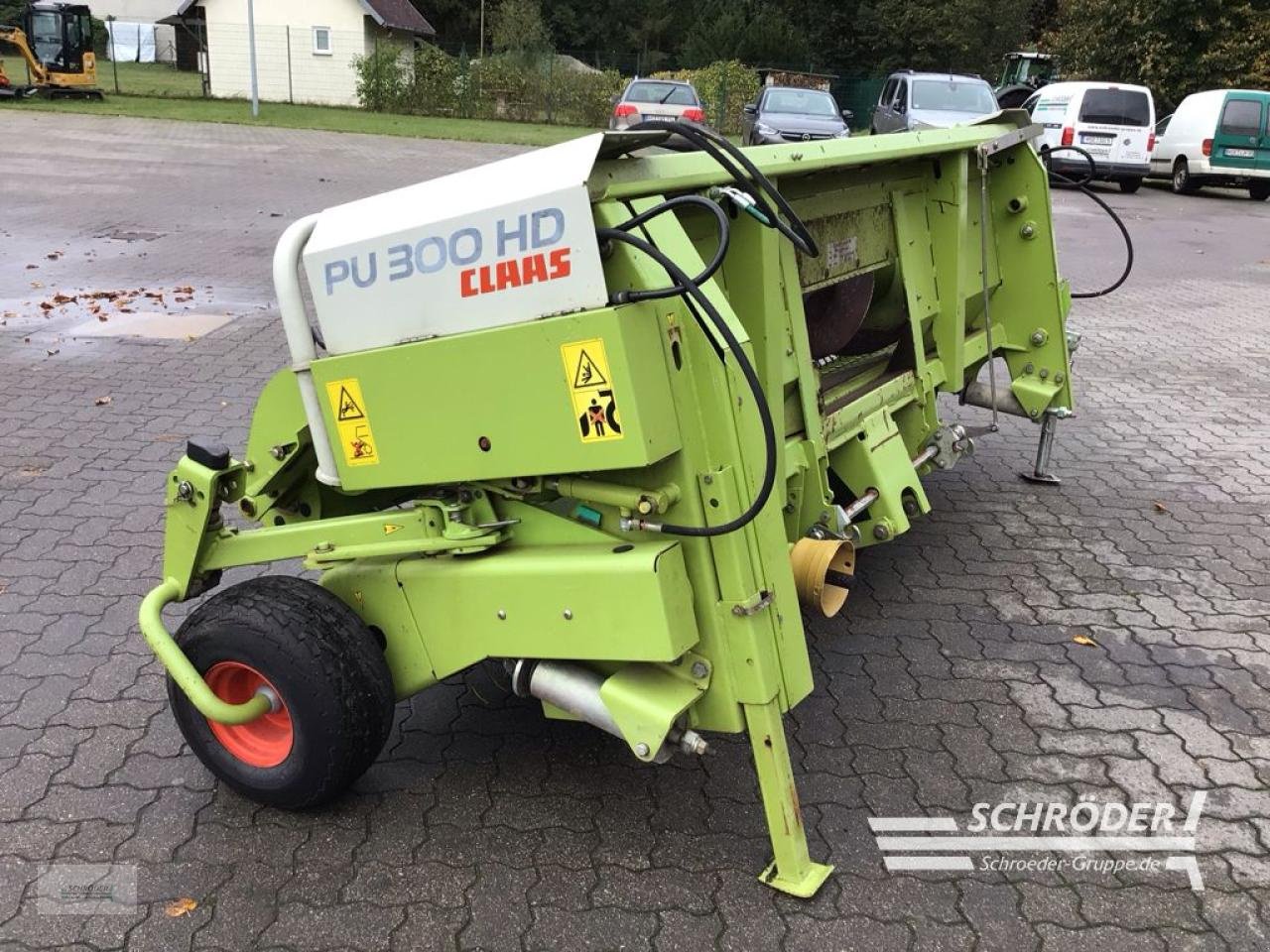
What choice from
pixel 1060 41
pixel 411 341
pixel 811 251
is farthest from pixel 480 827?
pixel 1060 41

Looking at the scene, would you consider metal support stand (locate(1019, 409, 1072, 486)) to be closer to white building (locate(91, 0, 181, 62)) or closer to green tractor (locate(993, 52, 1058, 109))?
green tractor (locate(993, 52, 1058, 109))

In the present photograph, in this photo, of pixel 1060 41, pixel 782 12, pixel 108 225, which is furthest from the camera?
pixel 782 12

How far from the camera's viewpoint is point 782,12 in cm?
4428

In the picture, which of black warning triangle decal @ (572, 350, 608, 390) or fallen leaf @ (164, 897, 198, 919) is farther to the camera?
fallen leaf @ (164, 897, 198, 919)

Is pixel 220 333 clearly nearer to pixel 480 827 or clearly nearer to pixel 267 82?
pixel 480 827

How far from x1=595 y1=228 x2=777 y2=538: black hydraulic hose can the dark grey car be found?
17278 millimetres

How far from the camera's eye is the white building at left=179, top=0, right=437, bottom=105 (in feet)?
110

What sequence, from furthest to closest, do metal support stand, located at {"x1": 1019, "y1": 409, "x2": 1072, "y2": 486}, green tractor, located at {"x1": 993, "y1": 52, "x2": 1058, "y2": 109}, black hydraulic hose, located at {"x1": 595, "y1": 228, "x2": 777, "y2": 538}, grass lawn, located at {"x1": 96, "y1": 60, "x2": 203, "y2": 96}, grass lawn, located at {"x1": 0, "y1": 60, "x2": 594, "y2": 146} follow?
grass lawn, located at {"x1": 96, "y1": 60, "x2": 203, "y2": 96} < green tractor, located at {"x1": 993, "y1": 52, "x2": 1058, "y2": 109} < grass lawn, located at {"x1": 0, "y1": 60, "x2": 594, "y2": 146} < metal support stand, located at {"x1": 1019, "y1": 409, "x2": 1072, "y2": 486} < black hydraulic hose, located at {"x1": 595, "y1": 228, "x2": 777, "y2": 538}

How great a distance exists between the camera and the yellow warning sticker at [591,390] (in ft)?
6.71

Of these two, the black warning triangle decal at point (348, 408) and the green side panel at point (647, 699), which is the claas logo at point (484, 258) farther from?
the green side panel at point (647, 699)

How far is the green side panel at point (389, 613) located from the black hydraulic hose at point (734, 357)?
2.52 ft

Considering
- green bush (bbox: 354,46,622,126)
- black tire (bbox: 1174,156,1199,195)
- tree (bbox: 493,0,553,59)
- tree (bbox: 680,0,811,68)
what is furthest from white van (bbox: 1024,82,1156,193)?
tree (bbox: 680,0,811,68)

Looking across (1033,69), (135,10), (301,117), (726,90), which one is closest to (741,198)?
(301,117)

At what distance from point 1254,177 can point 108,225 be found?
17481 mm
